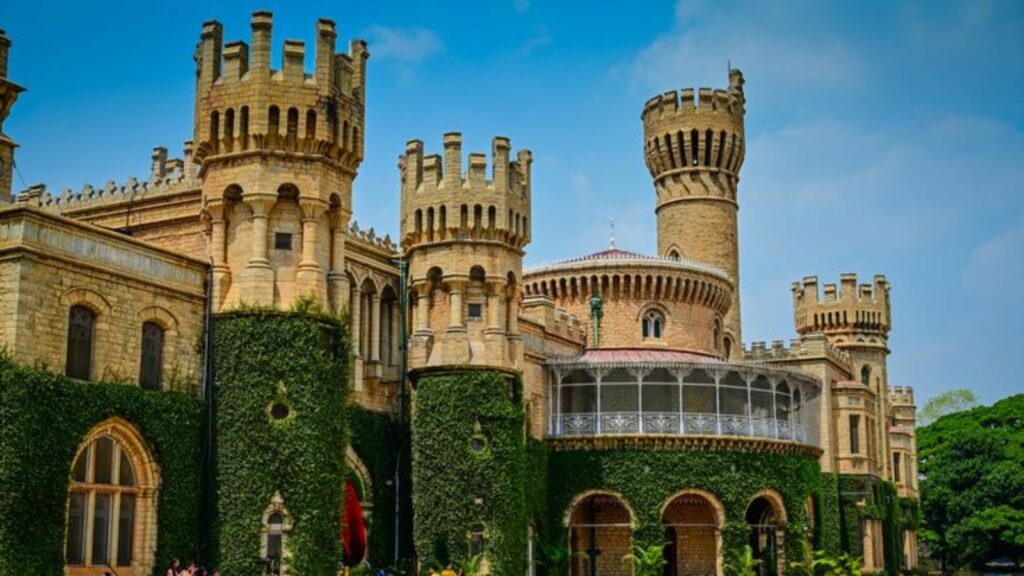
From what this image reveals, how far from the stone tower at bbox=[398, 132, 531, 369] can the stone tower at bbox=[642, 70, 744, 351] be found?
77.9ft

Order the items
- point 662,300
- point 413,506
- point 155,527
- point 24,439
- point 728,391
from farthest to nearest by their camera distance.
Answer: point 662,300, point 728,391, point 413,506, point 155,527, point 24,439

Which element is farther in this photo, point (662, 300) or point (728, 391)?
point (662, 300)

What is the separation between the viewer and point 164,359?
3266 centimetres

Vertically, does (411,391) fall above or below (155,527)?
above

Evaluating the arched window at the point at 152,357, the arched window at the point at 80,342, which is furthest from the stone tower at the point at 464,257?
the arched window at the point at 80,342

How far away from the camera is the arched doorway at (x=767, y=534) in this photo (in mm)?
49969

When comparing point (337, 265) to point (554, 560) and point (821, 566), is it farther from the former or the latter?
point (821, 566)

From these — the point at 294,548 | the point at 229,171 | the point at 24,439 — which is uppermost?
the point at 229,171

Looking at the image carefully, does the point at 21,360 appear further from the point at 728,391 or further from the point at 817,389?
the point at 817,389

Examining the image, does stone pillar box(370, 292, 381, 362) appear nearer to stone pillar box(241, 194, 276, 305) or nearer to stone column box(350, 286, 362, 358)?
stone column box(350, 286, 362, 358)

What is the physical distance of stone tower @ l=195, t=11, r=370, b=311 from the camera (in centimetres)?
3400

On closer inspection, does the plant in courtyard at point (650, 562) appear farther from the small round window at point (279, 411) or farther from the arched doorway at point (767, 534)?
the small round window at point (279, 411)

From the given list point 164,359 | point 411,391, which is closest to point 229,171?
point 164,359

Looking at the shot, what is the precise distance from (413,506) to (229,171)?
1243 cm
